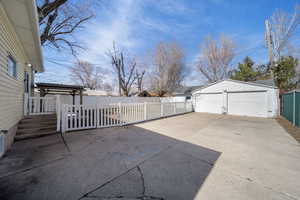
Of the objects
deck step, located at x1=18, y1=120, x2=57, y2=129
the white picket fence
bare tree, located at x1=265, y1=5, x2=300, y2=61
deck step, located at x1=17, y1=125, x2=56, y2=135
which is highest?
bare tree, located at x1=265, y1=5, x2=300, y2=61

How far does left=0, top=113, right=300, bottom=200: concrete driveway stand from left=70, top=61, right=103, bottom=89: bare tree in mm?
26222

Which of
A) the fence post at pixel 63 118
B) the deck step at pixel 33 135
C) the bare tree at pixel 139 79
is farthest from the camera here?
the bare tree at pixel 139 79

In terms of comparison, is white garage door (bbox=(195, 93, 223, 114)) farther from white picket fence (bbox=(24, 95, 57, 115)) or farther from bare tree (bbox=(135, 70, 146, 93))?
bare tree (bbox=(135, 70, 146, 93))

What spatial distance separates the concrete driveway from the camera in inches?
67.7

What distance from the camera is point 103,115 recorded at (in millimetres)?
5625

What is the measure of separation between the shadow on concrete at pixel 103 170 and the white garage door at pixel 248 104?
911 cm

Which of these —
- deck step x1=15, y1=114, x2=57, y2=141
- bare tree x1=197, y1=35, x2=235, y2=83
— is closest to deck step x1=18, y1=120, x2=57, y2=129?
deck step x1=15, y1=114, x2=57, y2=141

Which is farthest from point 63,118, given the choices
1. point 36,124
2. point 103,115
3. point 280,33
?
point 280,33

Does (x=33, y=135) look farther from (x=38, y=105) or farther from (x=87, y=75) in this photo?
(x=87, y=75)


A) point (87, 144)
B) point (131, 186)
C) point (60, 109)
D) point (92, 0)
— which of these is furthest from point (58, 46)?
point (131, 186)

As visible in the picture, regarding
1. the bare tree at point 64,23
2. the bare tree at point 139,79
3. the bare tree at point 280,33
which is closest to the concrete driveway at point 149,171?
the bare tree at point 64,23

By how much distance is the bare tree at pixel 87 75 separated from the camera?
27.2 meters

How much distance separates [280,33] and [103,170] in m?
19.4

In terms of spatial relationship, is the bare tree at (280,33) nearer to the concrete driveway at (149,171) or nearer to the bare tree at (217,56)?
the bare tree at (217,56)
